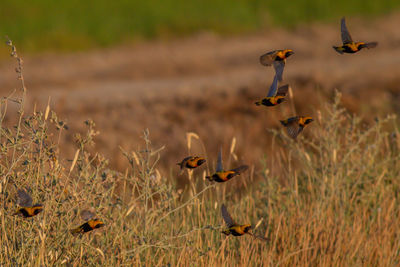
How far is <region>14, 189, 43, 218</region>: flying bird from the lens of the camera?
2.41m

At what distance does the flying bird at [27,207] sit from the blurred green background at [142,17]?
14.0 m

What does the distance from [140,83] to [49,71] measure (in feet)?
6.62

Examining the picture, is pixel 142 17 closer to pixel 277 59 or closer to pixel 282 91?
pixel 282 91

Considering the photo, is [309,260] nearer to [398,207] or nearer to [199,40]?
[398,207]

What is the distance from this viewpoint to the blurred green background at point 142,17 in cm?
Result: 1708

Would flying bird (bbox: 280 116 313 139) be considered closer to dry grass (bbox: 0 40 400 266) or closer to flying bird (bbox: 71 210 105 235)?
dry grass (bbox: 0 40 400 266)

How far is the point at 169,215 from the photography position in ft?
11.9

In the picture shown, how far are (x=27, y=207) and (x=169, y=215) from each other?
128 centimetres

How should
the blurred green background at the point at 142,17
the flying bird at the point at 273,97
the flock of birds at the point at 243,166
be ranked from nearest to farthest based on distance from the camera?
the flock of birds at the point at 243,166, the flying bird at the point at 273,97, the blurred green background at the point at 142,17

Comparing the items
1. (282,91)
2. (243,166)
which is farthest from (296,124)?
(243,166)

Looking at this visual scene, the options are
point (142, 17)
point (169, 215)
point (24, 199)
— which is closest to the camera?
point (24, 199)

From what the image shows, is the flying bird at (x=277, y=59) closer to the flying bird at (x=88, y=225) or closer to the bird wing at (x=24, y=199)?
the flying bird at (x=88, y=225)

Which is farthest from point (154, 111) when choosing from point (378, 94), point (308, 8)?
point (308, 8)

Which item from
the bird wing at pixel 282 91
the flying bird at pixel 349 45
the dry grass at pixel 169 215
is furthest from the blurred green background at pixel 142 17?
the flying bird at pixel 349 45
